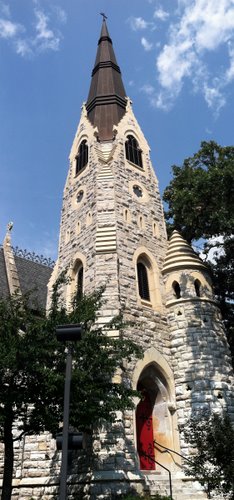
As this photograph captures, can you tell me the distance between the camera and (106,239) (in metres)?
17.0

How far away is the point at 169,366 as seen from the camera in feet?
51.1

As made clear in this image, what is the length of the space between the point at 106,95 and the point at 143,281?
49.2ft

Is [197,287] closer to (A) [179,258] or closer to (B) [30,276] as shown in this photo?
(A) [179,258]

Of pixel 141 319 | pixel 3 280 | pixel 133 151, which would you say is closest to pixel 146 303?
pixel 141 319

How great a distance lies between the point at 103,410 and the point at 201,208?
32.2 ft

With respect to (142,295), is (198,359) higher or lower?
lower

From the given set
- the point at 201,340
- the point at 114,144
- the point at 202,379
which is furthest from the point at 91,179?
the point at 202,379

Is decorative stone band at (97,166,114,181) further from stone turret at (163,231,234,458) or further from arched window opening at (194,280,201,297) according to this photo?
arched window opening at (194,280,201,297)

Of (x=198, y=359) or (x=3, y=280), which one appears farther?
(x=3, y=280)

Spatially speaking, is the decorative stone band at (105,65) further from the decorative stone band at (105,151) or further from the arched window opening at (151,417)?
the arched window opening at (151,417)

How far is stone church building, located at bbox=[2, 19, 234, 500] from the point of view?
1288 centimetres

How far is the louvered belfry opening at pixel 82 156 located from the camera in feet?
75.0

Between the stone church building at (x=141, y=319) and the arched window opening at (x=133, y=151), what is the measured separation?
8 cm

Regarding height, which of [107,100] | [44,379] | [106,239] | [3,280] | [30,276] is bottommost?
[44,379]
